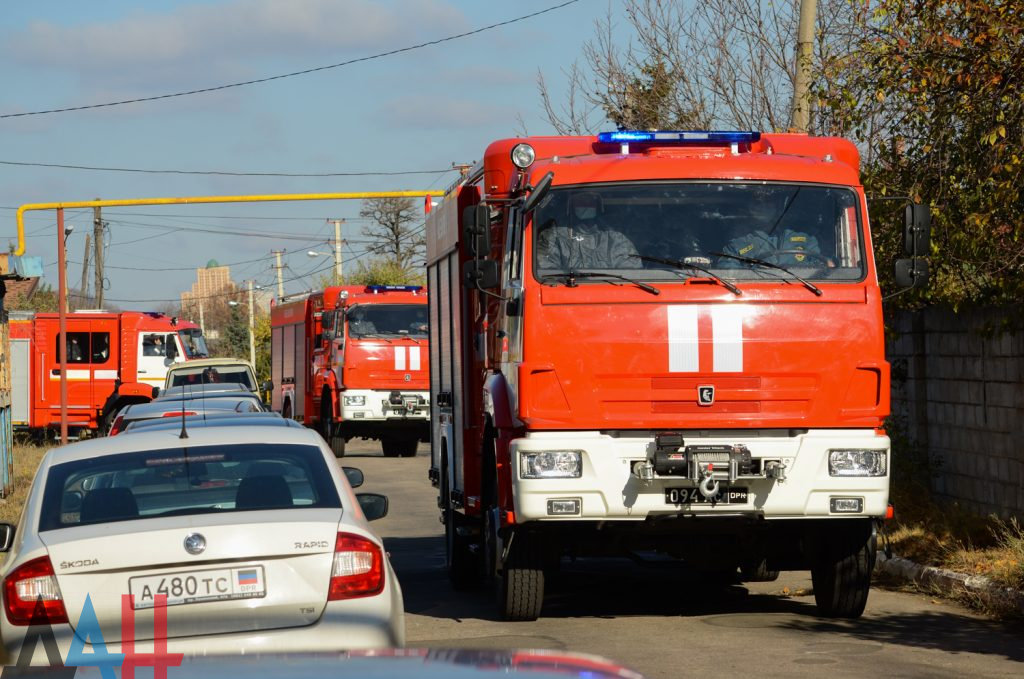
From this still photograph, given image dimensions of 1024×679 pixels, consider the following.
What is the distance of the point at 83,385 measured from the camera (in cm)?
3962

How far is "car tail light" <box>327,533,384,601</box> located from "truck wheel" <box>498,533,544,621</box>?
3630 mm

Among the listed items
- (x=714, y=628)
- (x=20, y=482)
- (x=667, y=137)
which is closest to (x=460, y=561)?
(x=714, y=628)

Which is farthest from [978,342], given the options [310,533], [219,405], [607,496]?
[310,533]

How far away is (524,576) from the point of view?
32.3 feet

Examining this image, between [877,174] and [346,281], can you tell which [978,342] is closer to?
[877,174]

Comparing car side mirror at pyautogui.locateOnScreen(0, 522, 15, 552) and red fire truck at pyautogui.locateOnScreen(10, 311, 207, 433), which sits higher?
red fire truck at pyautogui.locateOnScreen(10, 311, 207, 433)

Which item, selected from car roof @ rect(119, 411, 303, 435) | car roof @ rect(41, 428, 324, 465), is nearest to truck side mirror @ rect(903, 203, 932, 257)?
car roof @ rect(119, 411, 303, 435)

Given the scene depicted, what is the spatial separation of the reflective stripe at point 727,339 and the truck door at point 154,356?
32116 mm

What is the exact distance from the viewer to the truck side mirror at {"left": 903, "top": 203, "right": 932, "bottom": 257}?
987 centimetres

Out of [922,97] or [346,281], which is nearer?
[922,97]

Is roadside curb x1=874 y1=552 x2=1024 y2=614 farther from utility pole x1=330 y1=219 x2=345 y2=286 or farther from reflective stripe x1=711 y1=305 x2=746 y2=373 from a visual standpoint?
utility pole x1=330 y1=219 x2=345 y2=286

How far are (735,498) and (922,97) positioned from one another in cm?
461

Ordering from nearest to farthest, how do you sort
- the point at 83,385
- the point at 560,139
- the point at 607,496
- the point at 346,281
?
the point at 607,496
the point at 560,139
the point at 83,385
the point at 346,281

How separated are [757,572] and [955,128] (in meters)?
4.40
